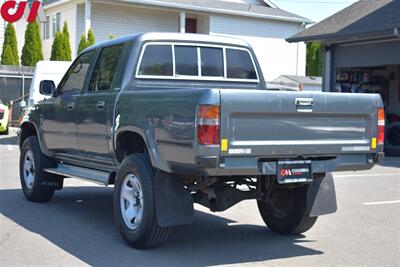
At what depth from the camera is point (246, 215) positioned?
335 inches

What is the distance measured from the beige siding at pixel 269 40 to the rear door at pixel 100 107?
87.0 ft

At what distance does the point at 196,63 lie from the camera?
25.3ft

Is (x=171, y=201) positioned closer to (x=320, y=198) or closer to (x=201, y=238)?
(x=201, y=238)

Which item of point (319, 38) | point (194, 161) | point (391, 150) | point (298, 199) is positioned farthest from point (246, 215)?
point (319, 38)

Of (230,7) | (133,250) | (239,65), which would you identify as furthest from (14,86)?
(133,250)

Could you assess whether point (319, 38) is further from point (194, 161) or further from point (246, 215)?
point (194, 161)

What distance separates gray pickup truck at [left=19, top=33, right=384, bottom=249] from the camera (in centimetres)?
564

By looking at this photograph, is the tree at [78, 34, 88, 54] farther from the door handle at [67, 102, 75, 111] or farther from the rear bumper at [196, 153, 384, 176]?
the rear bumper at [196, 153, 384, 176]

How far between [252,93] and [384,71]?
1865 centimetres

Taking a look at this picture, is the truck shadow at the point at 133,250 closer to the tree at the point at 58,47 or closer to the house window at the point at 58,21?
the tree at the point at 58,47

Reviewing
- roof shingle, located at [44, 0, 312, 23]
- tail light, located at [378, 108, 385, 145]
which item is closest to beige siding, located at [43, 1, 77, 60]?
roof shingle, located at [44, 0, 312, 23]

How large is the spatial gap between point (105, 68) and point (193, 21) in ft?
92.9

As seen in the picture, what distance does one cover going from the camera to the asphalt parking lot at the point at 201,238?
6098 mm

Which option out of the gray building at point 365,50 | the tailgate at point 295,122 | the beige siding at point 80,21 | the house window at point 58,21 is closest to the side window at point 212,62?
the tailgate at point 295,122
